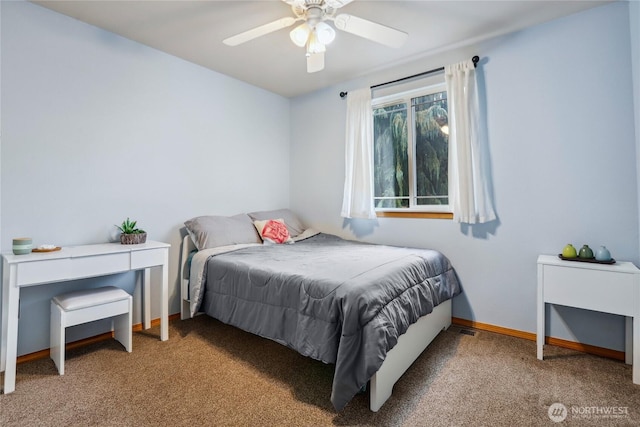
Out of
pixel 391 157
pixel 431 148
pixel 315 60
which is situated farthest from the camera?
pixel 391 157

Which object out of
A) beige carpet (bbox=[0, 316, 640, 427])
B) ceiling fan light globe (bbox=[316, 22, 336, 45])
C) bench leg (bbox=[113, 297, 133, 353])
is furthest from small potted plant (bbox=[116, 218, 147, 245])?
ceiling fan light globe (bbox=[316, 22, 336, 45])

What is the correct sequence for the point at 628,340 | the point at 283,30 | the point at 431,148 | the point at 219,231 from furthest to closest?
the point at 431,148 < the point at 219,231 < the point at 283,30 < the point at 628,340

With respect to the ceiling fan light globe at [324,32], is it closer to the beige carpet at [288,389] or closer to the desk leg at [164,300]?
the desk leg at [164,300]

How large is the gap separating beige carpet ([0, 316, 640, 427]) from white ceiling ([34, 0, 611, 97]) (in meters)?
2.44

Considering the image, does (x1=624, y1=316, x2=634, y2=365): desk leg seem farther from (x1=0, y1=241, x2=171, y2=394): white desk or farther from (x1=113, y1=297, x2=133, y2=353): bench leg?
(x1=113, y1=297, x2=133, y2=353): bench leg

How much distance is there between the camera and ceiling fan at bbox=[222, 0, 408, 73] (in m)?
1.80

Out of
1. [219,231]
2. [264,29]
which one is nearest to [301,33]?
[264,29]

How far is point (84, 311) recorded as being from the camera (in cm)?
196

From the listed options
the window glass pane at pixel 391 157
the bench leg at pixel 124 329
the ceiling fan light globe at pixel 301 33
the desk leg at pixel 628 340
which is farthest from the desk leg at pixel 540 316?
the bench leg at pixel 124 329

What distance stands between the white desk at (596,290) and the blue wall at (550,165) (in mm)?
292

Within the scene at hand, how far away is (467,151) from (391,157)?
0.85 meters

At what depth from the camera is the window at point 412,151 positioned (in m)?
2.89

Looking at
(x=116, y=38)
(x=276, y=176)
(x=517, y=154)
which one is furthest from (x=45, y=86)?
(x=517, y=154)

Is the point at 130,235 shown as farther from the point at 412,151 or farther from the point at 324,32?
the point at 412,151
